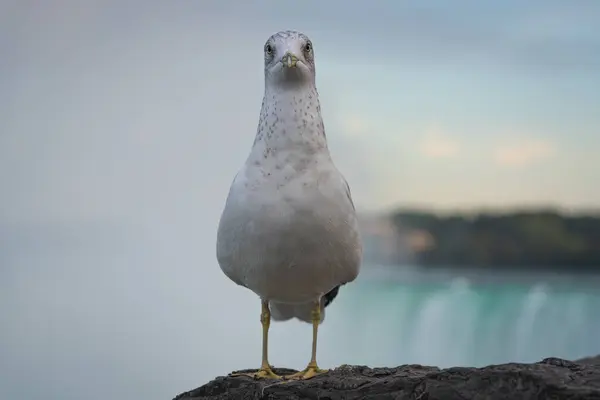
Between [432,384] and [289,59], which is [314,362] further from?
[289,59]

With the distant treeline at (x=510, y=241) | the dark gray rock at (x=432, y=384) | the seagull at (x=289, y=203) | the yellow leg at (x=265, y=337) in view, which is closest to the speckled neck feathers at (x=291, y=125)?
the seagull at (x=289, y=203)

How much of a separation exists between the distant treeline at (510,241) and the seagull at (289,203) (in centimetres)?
183

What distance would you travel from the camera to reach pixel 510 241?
4.08 metres

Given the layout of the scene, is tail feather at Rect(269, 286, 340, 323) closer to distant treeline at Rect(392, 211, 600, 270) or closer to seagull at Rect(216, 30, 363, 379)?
seagull at Rect(216, 30, 363, 379)

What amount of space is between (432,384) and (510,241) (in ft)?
7.69

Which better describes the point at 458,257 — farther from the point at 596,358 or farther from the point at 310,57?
the point at 310,57

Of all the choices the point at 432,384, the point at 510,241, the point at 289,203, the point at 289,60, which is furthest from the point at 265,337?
the point at 510,241

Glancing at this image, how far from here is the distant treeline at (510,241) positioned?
4.00 m

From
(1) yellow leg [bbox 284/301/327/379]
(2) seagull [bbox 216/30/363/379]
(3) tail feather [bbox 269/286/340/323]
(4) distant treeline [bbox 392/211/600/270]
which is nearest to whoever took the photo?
(2) seagull [bbox 216/30/363/379]

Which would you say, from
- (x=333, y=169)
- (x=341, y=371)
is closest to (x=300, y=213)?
(x=333, y=169)

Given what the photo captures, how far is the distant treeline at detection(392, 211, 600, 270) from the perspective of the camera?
13.1 feet

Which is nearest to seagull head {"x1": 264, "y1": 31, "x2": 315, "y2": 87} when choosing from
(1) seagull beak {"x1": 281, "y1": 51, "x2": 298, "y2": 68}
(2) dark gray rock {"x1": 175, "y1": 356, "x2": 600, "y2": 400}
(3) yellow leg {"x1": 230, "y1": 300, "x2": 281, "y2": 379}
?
(1) seagull beak {"x1": 281, "y1": 51, "x2": 298, "y2": 68}

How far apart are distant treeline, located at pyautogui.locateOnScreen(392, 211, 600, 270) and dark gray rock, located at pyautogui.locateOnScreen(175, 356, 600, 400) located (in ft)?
5.73

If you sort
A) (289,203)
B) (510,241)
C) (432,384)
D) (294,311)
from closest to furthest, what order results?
(432,384) → (289,203) → (294,311) → (510,241)
